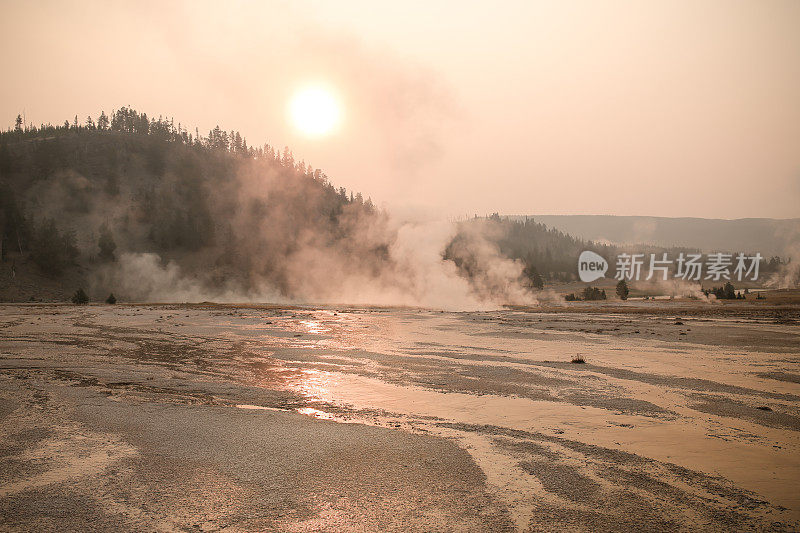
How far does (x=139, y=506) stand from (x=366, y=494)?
112 inches

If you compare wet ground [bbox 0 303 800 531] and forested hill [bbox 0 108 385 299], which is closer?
wet ground [bbox 0 303 800 531]

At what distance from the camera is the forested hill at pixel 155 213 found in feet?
345

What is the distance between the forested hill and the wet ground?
9897 centimetres

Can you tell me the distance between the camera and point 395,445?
8500 millimetres

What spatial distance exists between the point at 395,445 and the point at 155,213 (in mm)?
142058

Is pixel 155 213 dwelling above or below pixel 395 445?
above

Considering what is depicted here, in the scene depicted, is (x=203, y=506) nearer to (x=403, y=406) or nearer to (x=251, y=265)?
(x=403, y=406)

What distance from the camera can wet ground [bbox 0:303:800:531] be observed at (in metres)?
5.86

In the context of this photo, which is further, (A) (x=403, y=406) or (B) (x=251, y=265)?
(B) (x=251, y=265)

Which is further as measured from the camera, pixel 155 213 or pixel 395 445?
pixel 155 213

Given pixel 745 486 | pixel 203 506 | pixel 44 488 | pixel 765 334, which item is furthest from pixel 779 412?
pixel 765 334

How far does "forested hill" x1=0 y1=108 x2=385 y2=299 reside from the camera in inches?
4141

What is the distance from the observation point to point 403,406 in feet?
37.5

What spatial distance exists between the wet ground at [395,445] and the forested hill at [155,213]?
99.0 m
